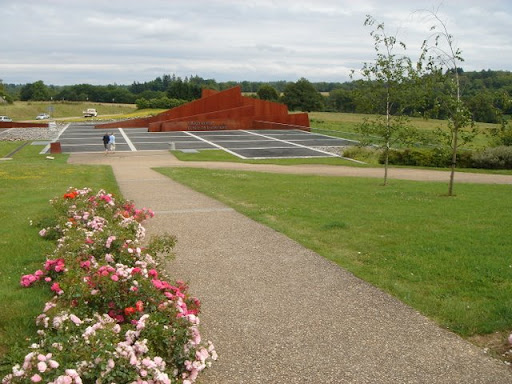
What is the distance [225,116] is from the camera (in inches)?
1850

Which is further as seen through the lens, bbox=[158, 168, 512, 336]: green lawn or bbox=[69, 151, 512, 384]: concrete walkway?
bbox=[158, 168, 512, 336]: green lawn

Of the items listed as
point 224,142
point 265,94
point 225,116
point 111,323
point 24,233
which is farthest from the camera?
point 265,94

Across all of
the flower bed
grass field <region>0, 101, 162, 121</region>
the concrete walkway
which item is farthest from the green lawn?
grass field <region>0, 101, 162, 121</region>

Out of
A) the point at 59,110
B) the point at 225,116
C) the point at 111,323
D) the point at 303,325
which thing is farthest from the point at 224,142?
the point at 59,110

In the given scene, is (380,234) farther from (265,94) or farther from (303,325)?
(265,94)

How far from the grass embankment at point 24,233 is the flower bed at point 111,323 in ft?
0.87

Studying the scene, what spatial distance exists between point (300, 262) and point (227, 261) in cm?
99

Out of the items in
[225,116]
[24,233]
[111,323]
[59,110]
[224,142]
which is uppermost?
[225,116]

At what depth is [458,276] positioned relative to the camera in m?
6.29

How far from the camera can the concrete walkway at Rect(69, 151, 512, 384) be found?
13.3ft

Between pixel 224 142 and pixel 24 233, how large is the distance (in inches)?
1157

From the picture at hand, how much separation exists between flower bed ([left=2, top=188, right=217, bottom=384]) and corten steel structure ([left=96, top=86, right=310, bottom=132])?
40579 millimetres

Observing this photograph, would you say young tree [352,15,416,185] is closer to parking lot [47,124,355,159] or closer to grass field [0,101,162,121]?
parking lot [47,124,355,159]

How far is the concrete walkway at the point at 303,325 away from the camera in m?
4.05
